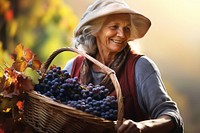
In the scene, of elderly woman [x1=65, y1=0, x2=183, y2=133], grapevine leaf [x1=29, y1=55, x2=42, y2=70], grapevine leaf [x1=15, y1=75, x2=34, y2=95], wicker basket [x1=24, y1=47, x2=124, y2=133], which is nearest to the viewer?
wicker basket [x1=24, y1=47, x2=124, y2=133]

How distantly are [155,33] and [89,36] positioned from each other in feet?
5.08

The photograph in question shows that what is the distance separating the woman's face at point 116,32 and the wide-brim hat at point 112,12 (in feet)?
0.14

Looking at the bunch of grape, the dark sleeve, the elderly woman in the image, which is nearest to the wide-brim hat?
the elderly woman

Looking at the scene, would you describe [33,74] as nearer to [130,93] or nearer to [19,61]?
[19,61]

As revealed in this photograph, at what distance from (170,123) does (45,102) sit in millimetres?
468

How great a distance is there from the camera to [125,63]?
7.66ft

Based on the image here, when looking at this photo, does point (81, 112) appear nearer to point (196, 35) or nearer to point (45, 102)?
point (45, 102)

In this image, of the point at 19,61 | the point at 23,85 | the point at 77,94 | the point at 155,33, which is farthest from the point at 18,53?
the point at 155,33

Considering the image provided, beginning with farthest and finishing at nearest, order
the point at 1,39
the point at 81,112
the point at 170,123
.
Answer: the point at 1,39 < the point at 170,123 < the point at 81,112

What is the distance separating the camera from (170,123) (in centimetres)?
208

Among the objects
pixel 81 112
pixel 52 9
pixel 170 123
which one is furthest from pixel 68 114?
pixel 52 9

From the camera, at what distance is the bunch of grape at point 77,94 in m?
1.89

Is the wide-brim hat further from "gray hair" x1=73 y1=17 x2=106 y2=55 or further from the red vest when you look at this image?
the red vest

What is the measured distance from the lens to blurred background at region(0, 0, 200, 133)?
384 cm
